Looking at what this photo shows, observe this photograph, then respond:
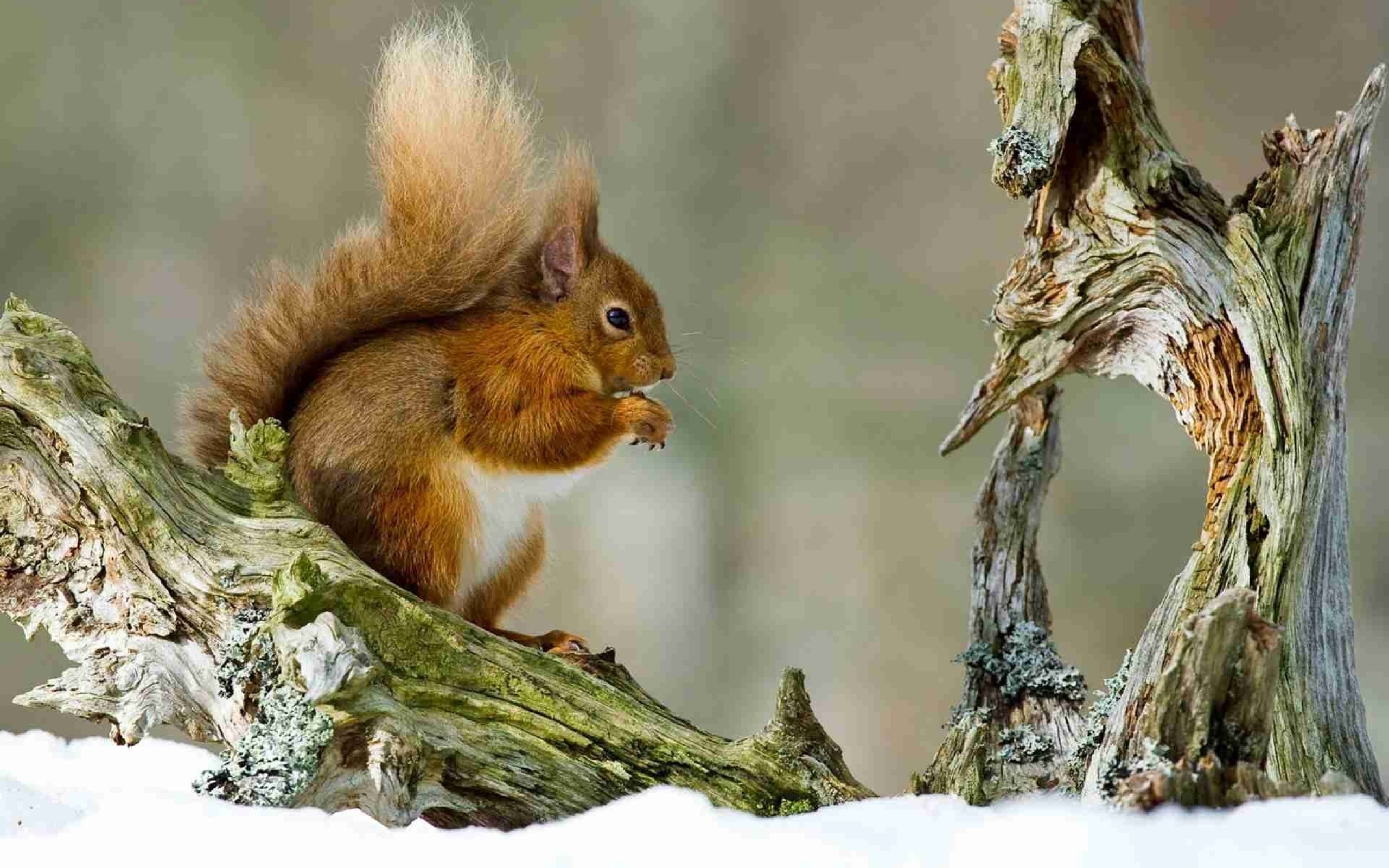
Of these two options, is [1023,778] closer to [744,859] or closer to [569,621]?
[744,859]

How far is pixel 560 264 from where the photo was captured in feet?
6.20

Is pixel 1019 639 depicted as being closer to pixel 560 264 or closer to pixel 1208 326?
pixel 1208 326

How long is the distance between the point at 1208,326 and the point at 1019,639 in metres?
0.53

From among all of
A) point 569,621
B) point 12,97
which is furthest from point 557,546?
point 12,97

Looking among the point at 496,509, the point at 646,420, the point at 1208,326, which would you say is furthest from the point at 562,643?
the point at 1208,326

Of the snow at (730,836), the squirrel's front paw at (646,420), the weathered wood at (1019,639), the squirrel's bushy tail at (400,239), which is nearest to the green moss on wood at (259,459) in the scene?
the squirrel's bushy tail at (400,239)

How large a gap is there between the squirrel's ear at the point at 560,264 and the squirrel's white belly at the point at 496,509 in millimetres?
267

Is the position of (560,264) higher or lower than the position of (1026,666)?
higher

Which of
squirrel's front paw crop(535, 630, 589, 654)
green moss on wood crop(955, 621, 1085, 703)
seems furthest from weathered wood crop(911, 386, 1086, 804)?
squirrel's front paw crop(535, 630, 589, 654)

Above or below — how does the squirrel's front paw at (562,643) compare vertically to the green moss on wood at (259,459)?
below

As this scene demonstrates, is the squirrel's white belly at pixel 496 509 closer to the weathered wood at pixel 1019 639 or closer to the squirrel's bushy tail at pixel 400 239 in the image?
the squirrel's bushy tail at pixel 400 239

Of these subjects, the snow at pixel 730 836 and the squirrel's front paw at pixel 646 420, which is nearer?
the snow at pixel 730 836

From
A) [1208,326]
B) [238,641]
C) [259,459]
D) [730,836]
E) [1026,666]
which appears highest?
[1208,326]

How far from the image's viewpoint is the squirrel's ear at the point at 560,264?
189 cm
